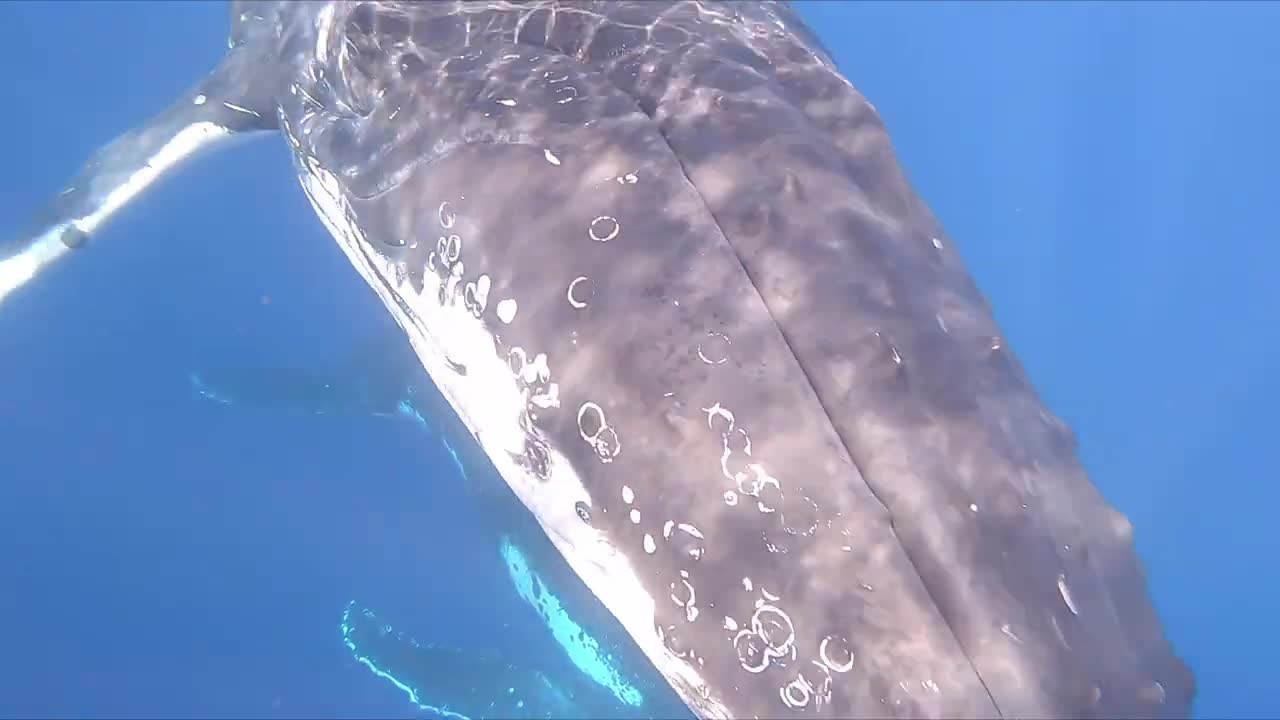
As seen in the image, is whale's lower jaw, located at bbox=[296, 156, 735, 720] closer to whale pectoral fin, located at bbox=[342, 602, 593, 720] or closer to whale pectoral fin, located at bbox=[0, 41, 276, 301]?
whale pectoral fin, located at bbox=[0, 41, 276, 301]

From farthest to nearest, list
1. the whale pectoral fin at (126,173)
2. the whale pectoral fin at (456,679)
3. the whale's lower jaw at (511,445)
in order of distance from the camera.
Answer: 1. the whale pectoral fin at (126,173)
2. the whale pectoral fin at (456,679)
3. the whale's lower jaw at (511,445)

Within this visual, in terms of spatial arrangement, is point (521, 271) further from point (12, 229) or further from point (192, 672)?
point (12, 229)

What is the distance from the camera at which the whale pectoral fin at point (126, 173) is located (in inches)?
365

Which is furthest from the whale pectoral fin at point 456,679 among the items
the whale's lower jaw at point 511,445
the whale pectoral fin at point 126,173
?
the whale pectoral fin at point 126,173

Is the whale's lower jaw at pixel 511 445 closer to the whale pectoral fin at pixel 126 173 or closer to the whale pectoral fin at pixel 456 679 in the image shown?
the whale pectoral fin at pixel 126 173

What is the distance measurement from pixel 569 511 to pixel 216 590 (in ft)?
21.0

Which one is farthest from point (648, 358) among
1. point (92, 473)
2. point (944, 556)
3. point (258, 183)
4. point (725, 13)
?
point (258, 183)

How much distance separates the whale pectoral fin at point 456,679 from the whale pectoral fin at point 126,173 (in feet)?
14.7

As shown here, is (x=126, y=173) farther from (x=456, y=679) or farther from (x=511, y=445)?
(x=511, y=445)

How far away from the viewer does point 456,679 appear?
9.02 m

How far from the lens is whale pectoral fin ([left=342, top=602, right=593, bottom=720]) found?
885 cm

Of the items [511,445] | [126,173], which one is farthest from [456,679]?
[126,173]

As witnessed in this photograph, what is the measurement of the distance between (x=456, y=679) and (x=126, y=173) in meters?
5.63

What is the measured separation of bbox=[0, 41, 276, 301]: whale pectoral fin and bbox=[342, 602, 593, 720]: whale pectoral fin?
4.47m
